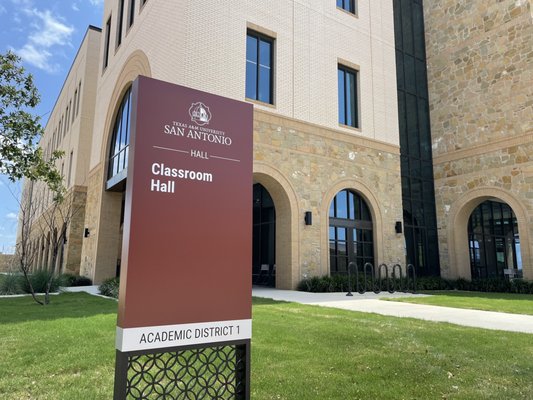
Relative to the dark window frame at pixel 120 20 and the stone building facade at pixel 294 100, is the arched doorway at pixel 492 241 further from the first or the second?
the dark window frame at pixel 120 20

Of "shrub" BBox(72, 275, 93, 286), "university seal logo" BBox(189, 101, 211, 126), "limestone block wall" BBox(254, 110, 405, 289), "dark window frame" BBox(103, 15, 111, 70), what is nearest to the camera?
"university seal logo" BBox(189, 101, 211, 126)

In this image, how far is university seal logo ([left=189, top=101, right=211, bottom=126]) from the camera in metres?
3.11

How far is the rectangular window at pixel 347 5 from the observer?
17.1 meters

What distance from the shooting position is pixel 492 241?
62.7 ft

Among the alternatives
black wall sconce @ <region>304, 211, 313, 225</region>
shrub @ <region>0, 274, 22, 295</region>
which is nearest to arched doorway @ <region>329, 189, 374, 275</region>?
black wall sconce @ <region>304, 211, 313, 225</region>

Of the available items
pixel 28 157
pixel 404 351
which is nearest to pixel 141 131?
pixel 404 351

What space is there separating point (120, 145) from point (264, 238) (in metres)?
7.23

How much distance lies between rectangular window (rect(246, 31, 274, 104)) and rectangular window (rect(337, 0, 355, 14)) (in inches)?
181

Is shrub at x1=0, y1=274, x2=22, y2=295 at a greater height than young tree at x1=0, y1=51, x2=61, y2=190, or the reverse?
young tree at x1=0, y1=51, x2=61, y2=190

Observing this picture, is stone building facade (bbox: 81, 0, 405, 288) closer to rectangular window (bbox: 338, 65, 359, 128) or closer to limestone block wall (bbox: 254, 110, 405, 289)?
limestone block wall (bbox: 254, 110, 405, 289)

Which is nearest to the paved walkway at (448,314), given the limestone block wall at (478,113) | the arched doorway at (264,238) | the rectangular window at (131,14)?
the arched doorway at (264,238)

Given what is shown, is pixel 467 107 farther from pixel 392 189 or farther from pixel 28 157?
pixel 28 157

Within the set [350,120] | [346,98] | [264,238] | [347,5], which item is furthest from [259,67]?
[264,238]

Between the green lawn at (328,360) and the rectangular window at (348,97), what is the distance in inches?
419
